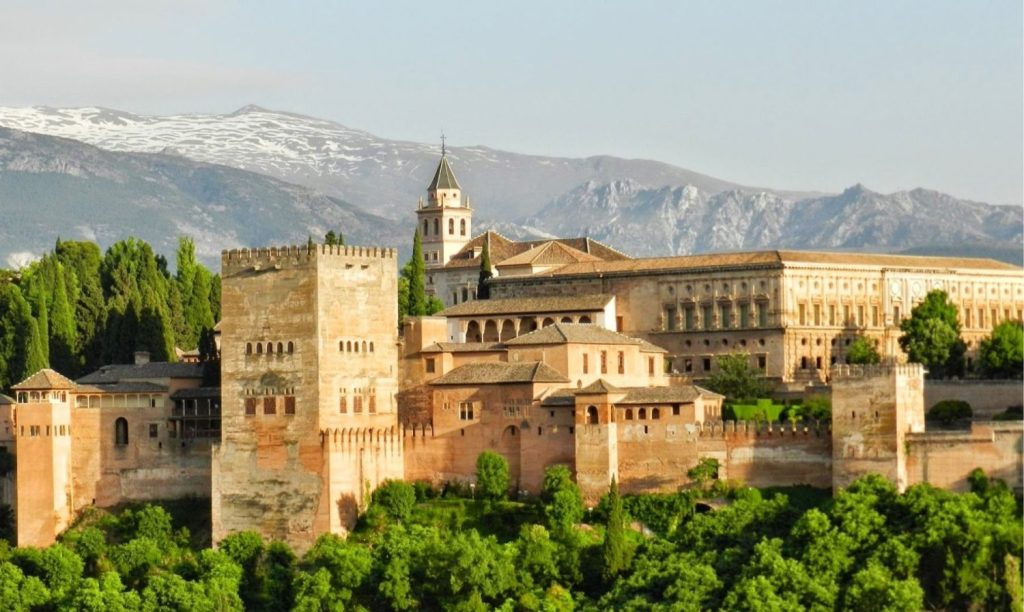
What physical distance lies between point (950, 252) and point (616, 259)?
98.3 m

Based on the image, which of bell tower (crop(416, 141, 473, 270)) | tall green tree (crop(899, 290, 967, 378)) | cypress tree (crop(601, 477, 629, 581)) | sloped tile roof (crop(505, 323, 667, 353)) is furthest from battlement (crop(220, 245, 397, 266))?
bell tower (crop(416, 141, 473, 270))

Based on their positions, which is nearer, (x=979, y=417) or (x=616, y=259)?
(x=979, y=417)

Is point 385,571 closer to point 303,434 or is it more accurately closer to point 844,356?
point 303,434

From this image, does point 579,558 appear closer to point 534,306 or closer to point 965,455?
point 965,455

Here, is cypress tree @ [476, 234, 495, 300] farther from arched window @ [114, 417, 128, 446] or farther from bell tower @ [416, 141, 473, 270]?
arched window @ [114, 417, 128, 446]

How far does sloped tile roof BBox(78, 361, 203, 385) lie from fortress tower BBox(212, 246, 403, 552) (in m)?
6.07

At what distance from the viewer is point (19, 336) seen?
9194cm

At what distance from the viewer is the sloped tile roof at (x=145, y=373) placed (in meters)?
82.8

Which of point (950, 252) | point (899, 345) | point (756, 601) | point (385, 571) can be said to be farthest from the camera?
point (950, 252)

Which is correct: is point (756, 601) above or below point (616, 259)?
below

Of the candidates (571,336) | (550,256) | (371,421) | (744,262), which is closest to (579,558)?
(371,421)

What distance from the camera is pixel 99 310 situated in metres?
97.2

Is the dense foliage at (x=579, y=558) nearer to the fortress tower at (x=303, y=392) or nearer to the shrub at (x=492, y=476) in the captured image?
the shrub at (x=492, y=476)

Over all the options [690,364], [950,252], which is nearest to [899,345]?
[690,364]
